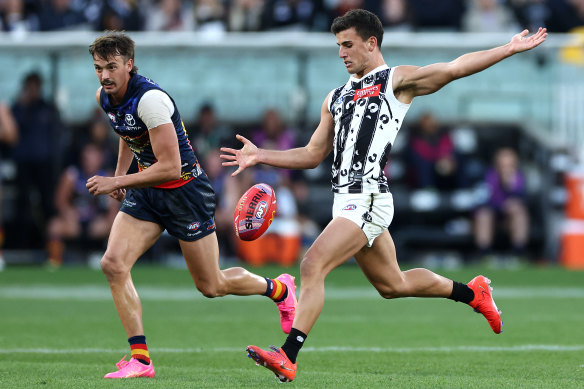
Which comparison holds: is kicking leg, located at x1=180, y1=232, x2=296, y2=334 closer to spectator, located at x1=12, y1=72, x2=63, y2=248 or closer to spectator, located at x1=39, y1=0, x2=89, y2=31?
spectator, located at x1=12, y1=72, x2=63, y2=248

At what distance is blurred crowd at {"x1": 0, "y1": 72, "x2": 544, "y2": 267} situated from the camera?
17.7 m

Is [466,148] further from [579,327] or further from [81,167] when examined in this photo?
[579,327]

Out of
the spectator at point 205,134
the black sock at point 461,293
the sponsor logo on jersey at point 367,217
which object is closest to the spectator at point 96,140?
the spectator at point 205,134

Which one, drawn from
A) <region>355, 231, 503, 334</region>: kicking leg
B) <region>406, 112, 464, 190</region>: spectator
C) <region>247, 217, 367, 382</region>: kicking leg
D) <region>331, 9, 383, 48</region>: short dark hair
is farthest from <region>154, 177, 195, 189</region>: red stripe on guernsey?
<region>406, 112, 464, 190</region>: spectator

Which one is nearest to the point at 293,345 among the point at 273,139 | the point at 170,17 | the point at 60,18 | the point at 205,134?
the point at 273,139

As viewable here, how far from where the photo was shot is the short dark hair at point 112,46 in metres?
7.38

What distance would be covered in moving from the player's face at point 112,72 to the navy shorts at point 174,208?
841mm

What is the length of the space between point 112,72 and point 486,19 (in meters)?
13.9

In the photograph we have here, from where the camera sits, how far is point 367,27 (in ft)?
24.3

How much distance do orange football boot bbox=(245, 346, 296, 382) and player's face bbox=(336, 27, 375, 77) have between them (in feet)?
6.84

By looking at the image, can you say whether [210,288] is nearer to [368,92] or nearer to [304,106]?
[368,92]

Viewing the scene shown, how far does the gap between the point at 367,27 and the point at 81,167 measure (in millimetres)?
11257

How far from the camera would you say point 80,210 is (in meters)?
17.7

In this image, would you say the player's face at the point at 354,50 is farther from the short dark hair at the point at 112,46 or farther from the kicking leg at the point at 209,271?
the kicking leg at the point at 209,271
